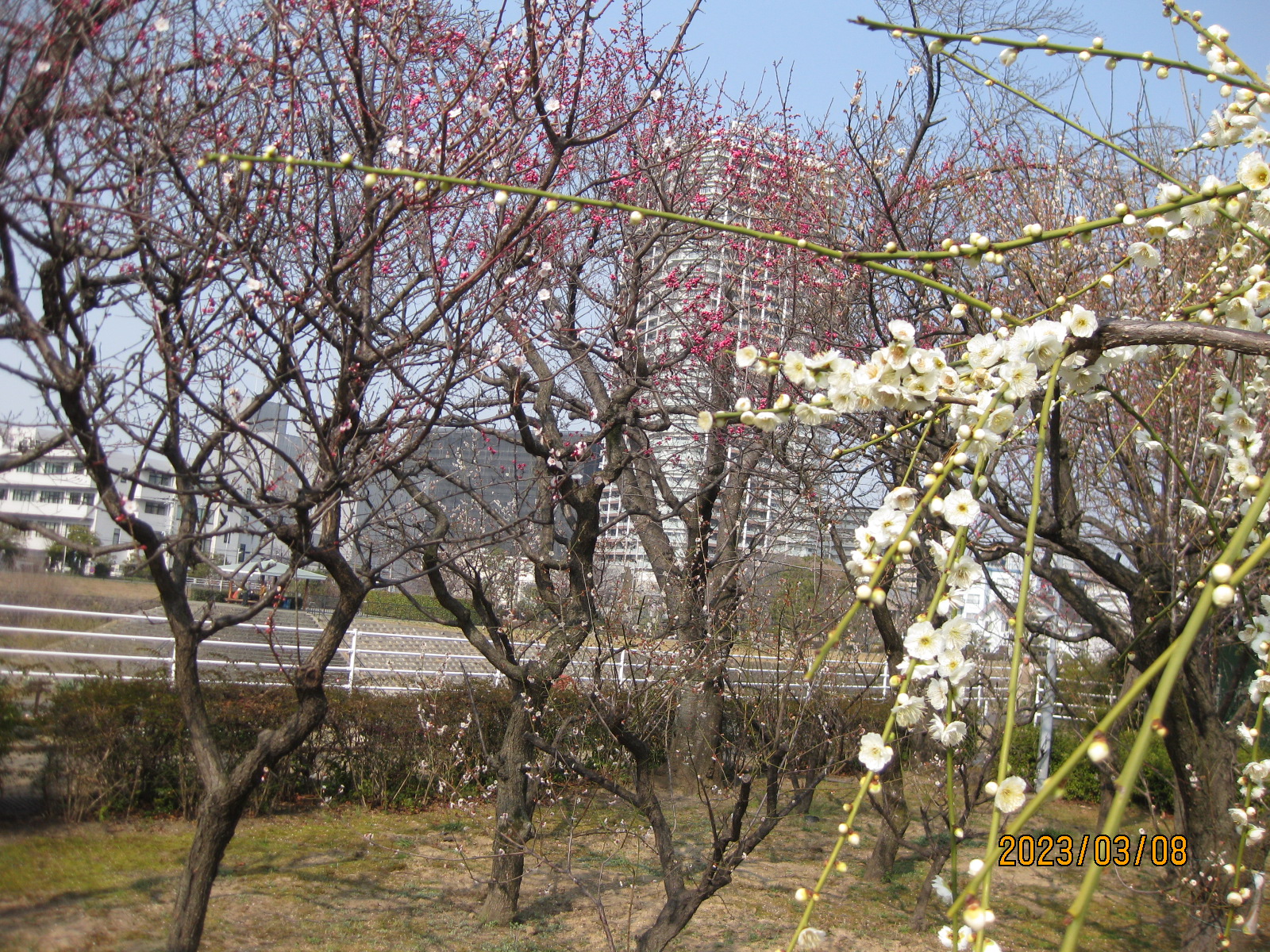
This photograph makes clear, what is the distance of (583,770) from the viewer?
355cm

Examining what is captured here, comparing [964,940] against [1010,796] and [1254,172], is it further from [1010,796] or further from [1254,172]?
[1254,172]

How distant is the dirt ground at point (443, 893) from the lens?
408 cm

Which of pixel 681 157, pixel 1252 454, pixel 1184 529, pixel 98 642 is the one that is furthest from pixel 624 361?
pixel 98 642

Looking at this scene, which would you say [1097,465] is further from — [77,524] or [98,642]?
[98,642]

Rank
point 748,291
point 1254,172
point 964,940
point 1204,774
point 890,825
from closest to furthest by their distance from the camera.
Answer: point 964,940 → point 1254,172 → point 1204,774 → point 890,825 → point 748,291

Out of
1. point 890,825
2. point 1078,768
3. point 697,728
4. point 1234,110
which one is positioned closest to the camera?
point 1234,110

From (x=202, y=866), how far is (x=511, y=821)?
70.9 inches

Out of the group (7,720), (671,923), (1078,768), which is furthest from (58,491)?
(1078,768)

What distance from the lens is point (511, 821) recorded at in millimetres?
4742

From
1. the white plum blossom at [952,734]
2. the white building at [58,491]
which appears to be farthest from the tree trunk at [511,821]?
the white plum blossom at [952,734]

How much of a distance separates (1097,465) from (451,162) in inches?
165

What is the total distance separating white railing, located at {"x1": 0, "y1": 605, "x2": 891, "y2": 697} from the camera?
4344 mm

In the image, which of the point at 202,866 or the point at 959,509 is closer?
the point at 959,509

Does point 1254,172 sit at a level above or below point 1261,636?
above
